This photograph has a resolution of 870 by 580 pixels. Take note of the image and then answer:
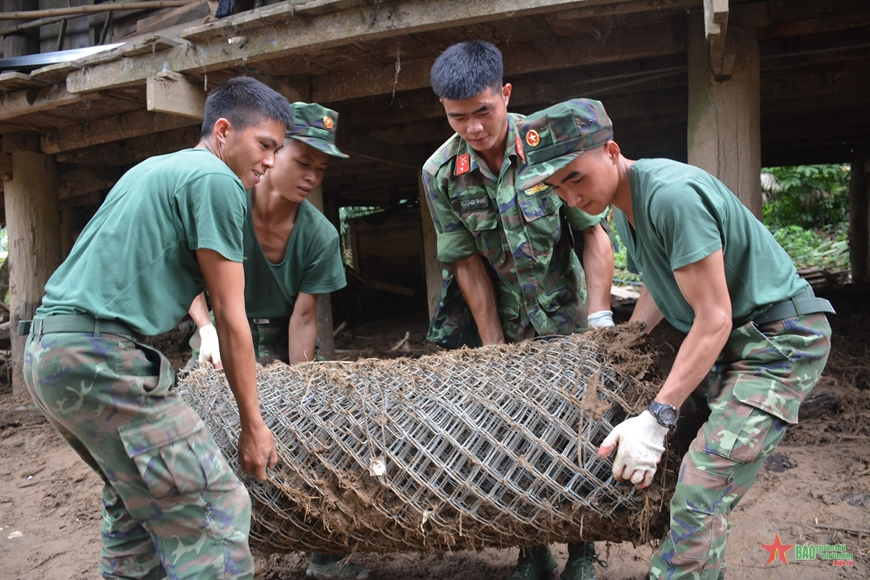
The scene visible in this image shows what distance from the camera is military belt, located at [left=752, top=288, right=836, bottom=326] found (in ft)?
6.91

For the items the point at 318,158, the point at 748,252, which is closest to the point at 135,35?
the point at 318,158

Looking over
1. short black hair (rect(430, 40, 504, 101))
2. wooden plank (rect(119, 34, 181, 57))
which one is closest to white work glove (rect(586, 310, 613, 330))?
short black hair (rect(430, 40, 504, 101))

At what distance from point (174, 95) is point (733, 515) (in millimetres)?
4399

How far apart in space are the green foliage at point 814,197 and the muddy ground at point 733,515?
11846 mm

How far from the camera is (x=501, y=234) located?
10.2 ft

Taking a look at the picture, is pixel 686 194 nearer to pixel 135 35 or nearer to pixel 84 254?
pixel 84 254

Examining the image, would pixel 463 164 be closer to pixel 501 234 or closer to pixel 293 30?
pixel 501 234

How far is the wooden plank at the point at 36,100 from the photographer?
17.9ft

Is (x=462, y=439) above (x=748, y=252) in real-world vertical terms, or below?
below

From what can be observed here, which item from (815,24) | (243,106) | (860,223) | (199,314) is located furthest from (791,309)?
(860,223)

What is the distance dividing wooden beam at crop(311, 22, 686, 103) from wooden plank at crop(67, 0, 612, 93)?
549 mm

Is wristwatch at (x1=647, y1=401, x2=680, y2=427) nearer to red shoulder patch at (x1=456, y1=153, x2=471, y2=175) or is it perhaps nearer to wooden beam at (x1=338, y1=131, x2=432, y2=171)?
red shoulder patch at (x1=456, y1=153, x2=471, y2=175)

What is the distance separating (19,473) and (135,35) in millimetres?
4423

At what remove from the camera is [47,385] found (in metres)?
1.88
